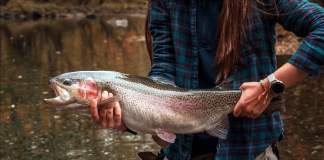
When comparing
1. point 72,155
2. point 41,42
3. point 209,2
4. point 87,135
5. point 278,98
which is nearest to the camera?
point 278,98

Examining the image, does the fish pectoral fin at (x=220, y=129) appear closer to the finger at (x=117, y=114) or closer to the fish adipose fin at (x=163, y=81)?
the fish adipose fin at (x=163, y=81)

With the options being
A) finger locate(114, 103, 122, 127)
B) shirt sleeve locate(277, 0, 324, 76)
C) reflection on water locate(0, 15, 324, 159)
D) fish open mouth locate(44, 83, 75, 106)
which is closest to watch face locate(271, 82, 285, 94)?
shirt sleeve locate(277, 0, 324, 76)

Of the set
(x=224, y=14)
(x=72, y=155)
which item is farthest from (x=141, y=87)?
(x=72, y=155)

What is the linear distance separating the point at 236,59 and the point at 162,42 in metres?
0.39

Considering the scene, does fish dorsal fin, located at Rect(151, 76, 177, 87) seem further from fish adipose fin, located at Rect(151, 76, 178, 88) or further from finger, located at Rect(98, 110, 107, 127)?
finger, located at Rect(98, 110, 107, 127)

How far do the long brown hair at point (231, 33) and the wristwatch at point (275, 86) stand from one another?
0.61ft

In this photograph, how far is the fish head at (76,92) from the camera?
2424 mm

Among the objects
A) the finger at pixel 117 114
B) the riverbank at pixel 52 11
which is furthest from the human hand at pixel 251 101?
the riverbank at pixel 52 11

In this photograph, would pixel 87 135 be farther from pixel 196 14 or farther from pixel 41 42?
pixel 41 42

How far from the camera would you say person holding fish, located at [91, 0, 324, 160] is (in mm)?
2338

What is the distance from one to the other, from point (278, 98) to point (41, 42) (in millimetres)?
26992

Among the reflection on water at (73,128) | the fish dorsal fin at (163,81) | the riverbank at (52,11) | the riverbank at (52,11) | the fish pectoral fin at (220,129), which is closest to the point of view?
the fish pectoral fin at (220,129)

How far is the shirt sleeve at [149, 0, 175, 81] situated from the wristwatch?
476 mm

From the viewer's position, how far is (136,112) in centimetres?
245
